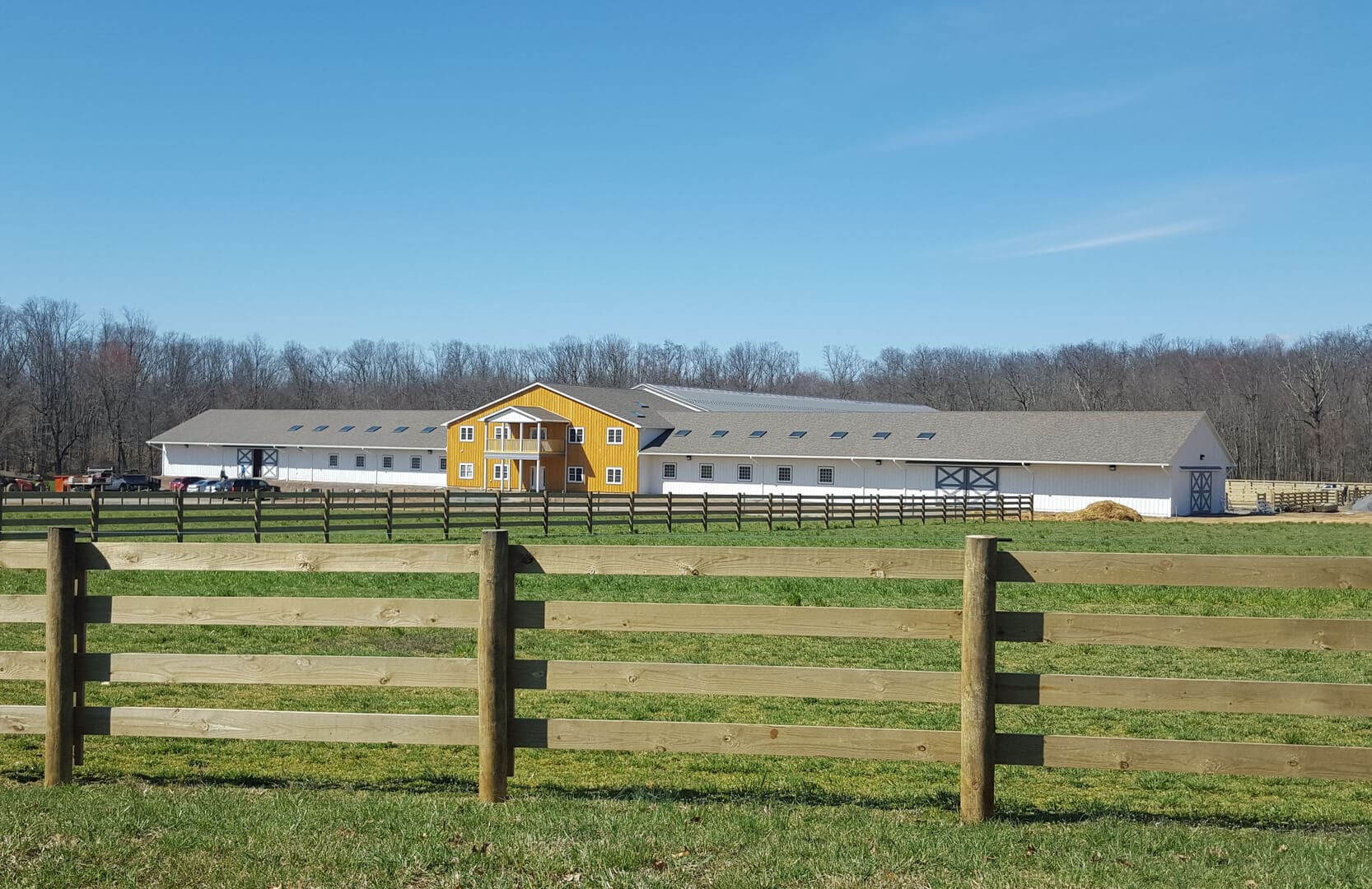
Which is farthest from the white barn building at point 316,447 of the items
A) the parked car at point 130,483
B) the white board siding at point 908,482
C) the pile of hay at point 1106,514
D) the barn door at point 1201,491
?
the barn door at point 1201,491

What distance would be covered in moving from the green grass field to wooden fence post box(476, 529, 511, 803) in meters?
0.18

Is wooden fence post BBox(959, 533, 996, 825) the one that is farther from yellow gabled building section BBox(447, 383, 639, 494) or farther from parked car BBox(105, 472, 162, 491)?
parked car BBox(105, 472, 162, 491)

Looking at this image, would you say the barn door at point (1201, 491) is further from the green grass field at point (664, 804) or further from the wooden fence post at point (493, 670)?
the wooden fence post at point (493, 670)

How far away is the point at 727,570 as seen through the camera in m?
5.91

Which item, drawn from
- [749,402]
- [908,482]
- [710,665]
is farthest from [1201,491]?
[710,665]

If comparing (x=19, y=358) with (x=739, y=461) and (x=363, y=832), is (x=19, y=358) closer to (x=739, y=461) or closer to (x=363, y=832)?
(x=739, y=461)

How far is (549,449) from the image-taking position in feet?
202

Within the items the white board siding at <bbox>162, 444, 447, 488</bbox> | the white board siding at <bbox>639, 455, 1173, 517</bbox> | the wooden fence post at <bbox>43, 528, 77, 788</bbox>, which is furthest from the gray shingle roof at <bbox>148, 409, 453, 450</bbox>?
the wooden fence post at <bbox>43, 528, 77, 788</bbox>

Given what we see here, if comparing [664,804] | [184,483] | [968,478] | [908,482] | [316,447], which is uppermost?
[316,447]

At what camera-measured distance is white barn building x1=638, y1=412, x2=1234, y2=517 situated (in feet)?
164

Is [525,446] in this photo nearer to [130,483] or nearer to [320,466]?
[320,466]

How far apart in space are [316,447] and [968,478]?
39799 mm

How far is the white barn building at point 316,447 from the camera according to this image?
67.9 metres

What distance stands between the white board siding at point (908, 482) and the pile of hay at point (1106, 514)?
85.1 inches
